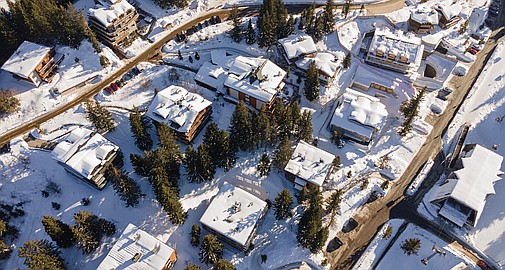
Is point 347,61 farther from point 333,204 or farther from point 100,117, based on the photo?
point 100,117

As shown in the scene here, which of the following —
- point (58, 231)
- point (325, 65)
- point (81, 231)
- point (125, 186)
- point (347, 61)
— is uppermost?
point (347, 61)

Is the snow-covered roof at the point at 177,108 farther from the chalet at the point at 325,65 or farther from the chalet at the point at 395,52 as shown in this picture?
the chalet at the point at 395,52

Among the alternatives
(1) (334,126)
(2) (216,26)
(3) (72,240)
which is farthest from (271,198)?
(2) (216,26)

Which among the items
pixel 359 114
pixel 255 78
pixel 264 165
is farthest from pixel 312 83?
pixel 264 165

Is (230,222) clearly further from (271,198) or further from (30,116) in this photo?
(30,116)

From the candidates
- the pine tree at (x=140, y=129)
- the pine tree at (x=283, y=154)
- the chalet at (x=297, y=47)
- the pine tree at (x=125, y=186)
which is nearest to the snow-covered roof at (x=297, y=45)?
the chalet at (x=297, y=47)

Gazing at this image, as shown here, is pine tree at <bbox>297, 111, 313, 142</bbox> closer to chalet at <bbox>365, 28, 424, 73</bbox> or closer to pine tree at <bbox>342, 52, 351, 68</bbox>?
pine tree at <bbox>342, 52, 351, 68</bbox>
